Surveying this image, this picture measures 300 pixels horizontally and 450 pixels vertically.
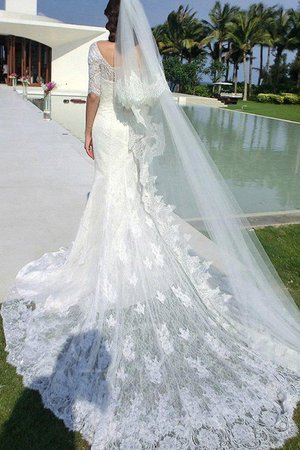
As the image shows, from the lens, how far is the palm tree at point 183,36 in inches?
1763

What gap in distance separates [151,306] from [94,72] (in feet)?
4.57

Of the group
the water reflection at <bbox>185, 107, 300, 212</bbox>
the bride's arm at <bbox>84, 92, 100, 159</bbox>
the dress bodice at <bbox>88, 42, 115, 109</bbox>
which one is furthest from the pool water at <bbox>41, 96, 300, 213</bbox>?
the dress bodice at <bbox>88, 42, 115, 109</bbox>

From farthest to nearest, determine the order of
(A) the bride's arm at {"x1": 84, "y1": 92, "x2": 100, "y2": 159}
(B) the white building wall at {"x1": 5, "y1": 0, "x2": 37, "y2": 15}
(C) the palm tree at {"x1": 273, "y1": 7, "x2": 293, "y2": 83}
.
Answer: (C) the palm tree at {"x1": 273, "y1": 7, "x2": 293, "y2": 83} < (B) the white building wall at {"x1": 5, "y1": 0, "x2": 37, "y2": 15} < (A) the bride's arm at {"x1": 84, "y1": 92, "x2": 100, "y2": 159}

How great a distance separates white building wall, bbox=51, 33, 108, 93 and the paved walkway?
24344 mm

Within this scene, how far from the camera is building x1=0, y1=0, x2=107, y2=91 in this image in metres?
31.0

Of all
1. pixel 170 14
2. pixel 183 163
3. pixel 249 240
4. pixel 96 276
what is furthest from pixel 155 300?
pixel 170 14

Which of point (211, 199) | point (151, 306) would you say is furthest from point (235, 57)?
point (151, 306)

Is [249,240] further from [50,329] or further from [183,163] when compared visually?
[50,329]

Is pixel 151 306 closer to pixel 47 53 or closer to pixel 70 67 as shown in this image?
pixel 70 67

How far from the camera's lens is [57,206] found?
17.4 feet

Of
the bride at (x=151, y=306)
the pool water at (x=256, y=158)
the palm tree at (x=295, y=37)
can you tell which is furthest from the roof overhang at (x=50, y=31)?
the bride at (x=151, y=306)

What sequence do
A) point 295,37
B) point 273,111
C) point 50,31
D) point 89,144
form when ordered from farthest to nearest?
1. point 295,37
2. point 50,31
3. point 273,111
4. point 89,144

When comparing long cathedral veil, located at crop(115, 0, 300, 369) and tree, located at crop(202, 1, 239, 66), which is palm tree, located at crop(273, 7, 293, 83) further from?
long cathedral veil, located at crop(115, 0, 300, 369)

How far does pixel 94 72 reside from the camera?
8.59ft
